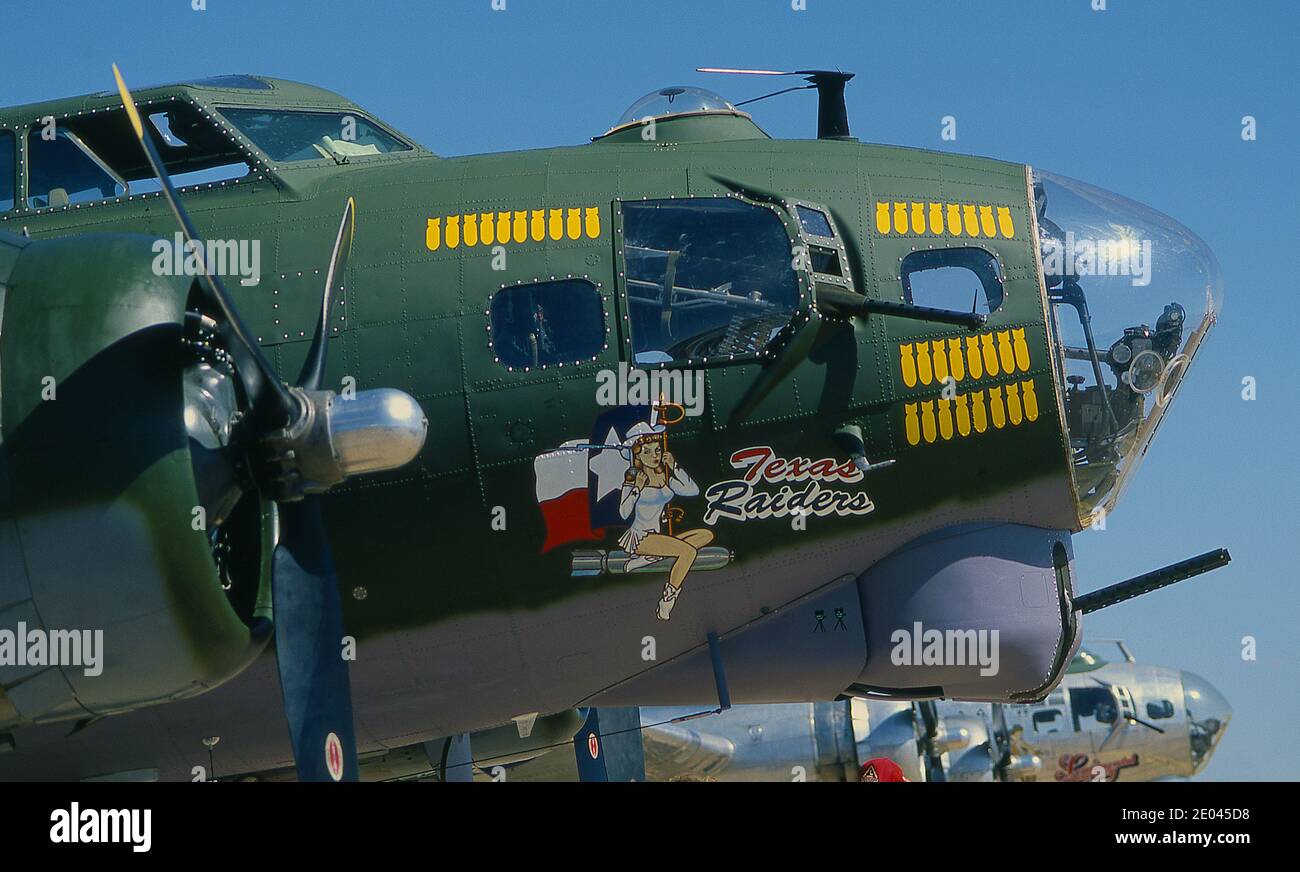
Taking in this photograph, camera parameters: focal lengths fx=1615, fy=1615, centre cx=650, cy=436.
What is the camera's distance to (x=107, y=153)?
12.1 meters

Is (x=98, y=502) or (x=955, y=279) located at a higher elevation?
(x=955, y=279)

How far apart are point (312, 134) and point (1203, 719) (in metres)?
21.1

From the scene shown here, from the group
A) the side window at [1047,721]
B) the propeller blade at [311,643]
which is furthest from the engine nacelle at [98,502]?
the side window at [1047,721]

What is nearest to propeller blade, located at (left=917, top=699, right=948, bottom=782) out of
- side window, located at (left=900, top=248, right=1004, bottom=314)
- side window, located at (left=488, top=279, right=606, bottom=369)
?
side window, located at (left=900, top=248, right=1004, bottom=314)

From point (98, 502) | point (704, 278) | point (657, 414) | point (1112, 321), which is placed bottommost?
point (98, 502)

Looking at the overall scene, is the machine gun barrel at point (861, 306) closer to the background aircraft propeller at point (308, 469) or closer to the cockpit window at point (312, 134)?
the background aircraft propeller at point (308, 469)

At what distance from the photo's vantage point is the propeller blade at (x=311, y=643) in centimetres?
959

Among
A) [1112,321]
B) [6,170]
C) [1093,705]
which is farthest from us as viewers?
[1093,705]

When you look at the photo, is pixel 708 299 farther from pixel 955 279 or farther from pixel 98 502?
pixel 98 502

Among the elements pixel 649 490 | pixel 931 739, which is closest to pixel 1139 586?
pixel 649 490

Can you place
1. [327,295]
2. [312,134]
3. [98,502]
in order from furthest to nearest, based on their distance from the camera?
1. [312,134]
2. [327,295]
3. [98,502]
